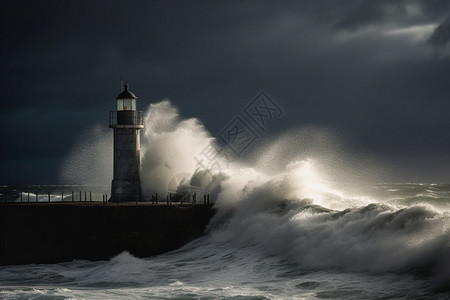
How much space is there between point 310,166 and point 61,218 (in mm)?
7953

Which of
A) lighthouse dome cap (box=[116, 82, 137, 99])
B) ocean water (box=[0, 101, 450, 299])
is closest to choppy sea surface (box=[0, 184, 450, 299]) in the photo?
ocean water (box=[0, 101, 450, 299])

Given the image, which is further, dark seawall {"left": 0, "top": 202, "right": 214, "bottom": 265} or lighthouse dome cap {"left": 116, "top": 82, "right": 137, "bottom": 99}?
lighthouse dome cap {"left": 116, "top": 82, "right": 137, "bottom": 99}

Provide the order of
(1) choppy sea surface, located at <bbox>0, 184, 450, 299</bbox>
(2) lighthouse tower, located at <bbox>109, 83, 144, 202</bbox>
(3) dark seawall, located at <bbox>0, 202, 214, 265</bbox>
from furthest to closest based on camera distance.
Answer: (2) lighthouse tower, located at <bbox>109, 83, 144, 202</bbox>, (3) dark seawall, located at <bbox>0, 202, 214, 265</bbox>, (1) choppy sea surface, located at <bbox>0, 184, 450, 299</bbox>

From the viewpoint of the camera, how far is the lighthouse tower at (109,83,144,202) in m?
24.7

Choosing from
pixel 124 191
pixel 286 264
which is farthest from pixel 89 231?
pixel 286 264

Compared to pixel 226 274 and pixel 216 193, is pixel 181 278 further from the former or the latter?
pixel 216 193

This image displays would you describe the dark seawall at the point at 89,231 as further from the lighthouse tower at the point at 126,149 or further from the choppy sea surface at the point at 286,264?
the lighthouse tower at the point at 126,149

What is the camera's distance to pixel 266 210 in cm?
1967

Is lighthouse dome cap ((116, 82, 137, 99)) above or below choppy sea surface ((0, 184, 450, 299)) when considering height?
above

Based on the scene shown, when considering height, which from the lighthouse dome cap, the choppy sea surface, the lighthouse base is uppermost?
the lighthouse dome cap

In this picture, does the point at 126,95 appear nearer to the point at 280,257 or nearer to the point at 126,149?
the point at 126,149

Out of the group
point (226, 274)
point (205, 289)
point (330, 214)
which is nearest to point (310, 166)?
point (330, 214)

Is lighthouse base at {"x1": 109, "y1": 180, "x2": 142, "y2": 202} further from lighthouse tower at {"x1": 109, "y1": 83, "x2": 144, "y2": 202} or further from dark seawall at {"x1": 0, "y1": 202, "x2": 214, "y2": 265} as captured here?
dark seawall at {"x1": 0, "y1": 202, "x2": 214, "y2": 265}

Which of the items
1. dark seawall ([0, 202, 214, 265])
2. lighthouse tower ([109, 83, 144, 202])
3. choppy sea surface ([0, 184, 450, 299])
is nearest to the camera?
choppy sea surface ([0, 184, 450, 299])
